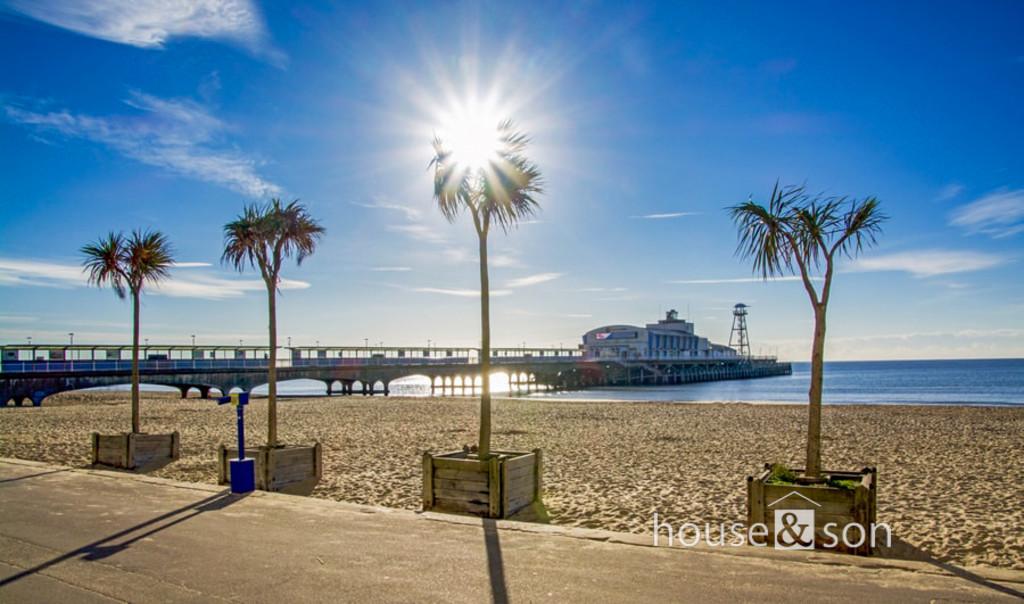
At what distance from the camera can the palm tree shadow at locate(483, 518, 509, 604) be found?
5.23 m

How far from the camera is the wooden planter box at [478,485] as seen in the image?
8.40 metres

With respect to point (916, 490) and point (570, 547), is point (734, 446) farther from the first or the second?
point (570, 547)

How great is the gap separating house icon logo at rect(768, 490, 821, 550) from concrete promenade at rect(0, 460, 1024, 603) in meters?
0.74

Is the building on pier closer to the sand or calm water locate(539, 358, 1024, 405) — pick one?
Result: calm water locate(539, 358, 1024, 405)

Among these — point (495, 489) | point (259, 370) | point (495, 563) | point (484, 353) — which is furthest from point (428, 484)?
point (259, 370)

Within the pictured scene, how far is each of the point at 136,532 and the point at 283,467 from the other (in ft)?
12.6

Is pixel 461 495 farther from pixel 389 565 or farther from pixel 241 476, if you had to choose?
pixel 241 476

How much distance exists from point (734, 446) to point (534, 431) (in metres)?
7.85

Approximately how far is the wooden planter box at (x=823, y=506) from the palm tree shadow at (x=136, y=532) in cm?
649

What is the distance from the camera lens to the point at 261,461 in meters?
10.9

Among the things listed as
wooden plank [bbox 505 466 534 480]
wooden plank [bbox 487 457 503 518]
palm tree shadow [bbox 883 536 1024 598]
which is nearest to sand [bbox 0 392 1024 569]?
palm tree shadow [bbox 883 536 1024 598]

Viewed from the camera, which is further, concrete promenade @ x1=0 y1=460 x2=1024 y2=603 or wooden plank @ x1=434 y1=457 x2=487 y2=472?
wooden plank @ x1=434 y1=457 x2=487 y2=472

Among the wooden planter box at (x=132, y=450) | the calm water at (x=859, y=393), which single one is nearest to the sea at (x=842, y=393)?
the calm water at (x=859, y=393)

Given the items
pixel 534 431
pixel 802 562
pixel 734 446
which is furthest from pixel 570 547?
pixel 534 431
